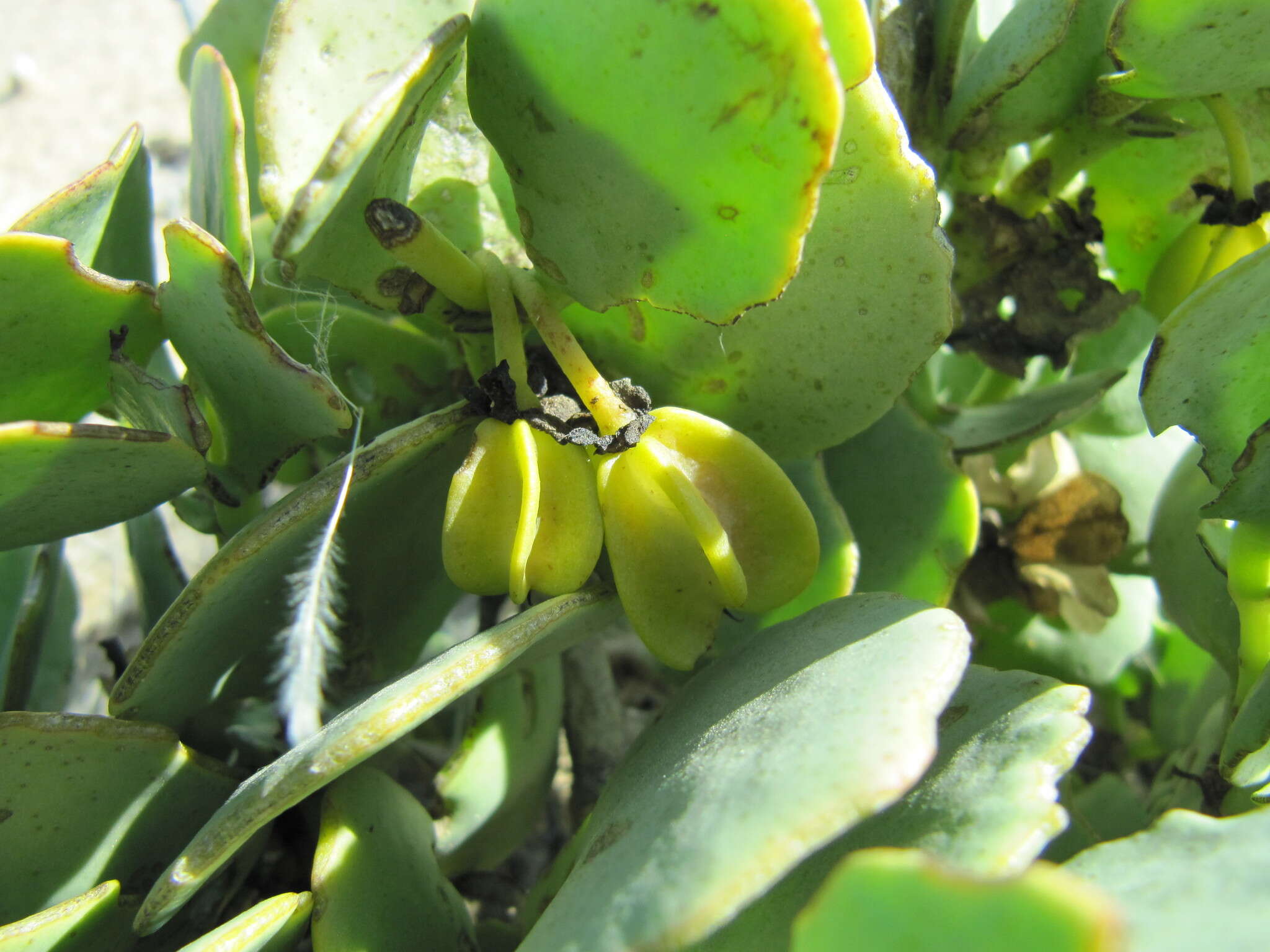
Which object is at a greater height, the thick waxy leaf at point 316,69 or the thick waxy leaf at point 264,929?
the thick waxy leaf at point 316,69

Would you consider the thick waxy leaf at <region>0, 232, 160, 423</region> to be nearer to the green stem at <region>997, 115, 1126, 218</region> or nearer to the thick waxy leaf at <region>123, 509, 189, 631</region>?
the thick waxy leaf at <region>123, 509, 189, 631</region>

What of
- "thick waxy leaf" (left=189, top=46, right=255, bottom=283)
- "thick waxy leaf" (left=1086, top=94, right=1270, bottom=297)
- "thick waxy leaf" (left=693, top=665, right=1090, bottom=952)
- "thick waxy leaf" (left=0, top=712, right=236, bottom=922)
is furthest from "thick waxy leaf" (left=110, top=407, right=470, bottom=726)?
"thick waxy leaf" (left=1086, top=94, right=1270, bottom=297)

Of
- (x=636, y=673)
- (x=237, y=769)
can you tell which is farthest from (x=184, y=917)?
(x=636, y=673)

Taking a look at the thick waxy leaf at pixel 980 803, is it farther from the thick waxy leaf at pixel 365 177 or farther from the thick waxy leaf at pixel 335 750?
the thick waxy leaf at pixel 365 177

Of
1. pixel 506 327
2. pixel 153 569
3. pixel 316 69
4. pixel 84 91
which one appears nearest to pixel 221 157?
pixel 316 69

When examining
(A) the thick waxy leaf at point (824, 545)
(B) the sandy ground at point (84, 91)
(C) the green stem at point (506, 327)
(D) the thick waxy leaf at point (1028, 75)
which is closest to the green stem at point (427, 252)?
(C) the green stem at point (506, 327)

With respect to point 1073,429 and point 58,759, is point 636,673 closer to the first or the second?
point 1073,429
